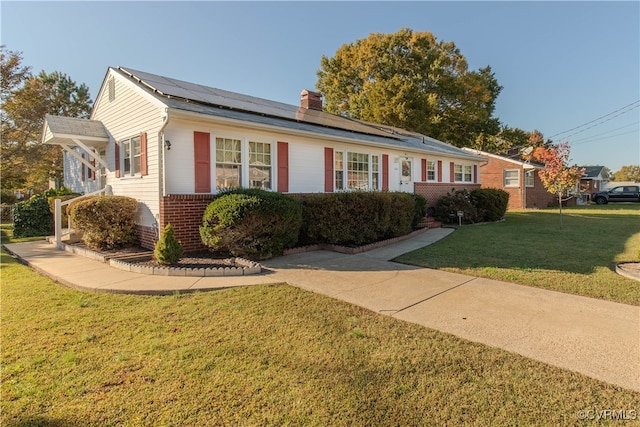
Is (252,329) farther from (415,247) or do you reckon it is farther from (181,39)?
(181,39)

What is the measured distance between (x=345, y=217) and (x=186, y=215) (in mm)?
3988

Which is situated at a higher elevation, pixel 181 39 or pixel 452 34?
pixel 452 34

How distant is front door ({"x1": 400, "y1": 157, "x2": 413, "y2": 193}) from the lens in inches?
572

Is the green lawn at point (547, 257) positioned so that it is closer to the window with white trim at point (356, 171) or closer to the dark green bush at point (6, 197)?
the window with white trim at point (356, 171)

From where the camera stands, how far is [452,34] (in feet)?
95.2

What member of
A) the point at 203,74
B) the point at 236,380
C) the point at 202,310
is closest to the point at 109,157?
the point at 203,74

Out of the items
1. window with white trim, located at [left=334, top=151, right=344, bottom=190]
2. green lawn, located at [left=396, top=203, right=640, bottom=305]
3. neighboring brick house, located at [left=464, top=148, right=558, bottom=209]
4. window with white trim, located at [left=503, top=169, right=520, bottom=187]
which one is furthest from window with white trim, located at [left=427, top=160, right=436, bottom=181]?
window with white trim, located at [left=503, top=169, right=520, bottom=187]

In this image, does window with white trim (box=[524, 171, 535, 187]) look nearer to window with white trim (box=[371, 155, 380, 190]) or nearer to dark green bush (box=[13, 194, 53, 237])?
A: window with white trim (box=[371, 155, 380, 190])

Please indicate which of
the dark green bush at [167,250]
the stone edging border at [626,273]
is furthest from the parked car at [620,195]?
the dark green bush at [167,250]

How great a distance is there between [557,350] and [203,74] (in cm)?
1591

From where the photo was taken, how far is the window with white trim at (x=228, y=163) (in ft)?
29.0

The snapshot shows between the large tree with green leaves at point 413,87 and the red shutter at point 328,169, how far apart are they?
16.0 m

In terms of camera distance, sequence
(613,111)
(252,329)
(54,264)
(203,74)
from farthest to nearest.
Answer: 1. (613,111)
2. (203,74)
3. (54,264)
4. (252,329)

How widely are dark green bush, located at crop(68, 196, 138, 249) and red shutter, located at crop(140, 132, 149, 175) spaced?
0.96 m
